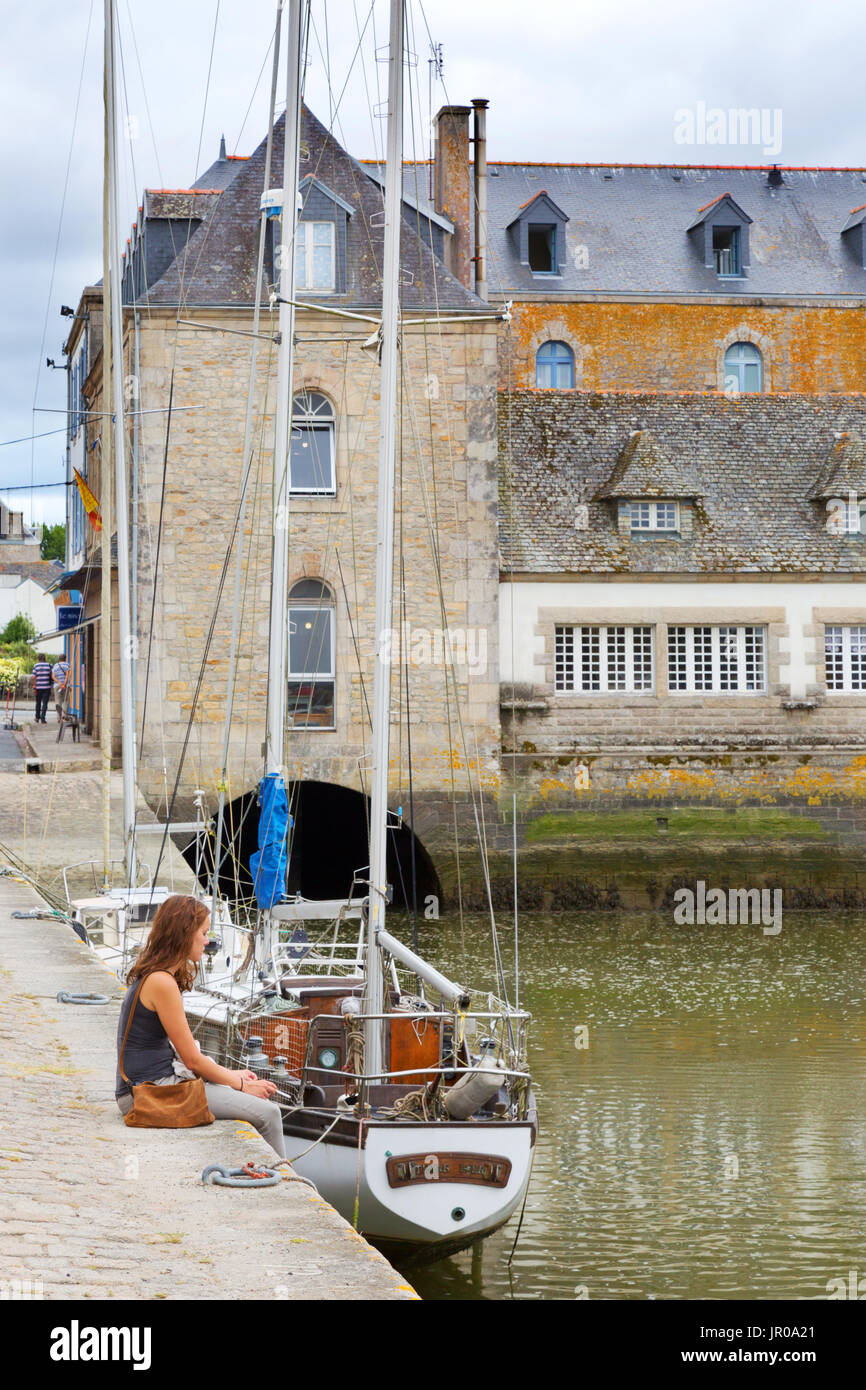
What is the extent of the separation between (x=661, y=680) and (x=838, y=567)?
3596 millimetres

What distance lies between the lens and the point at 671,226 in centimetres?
3841

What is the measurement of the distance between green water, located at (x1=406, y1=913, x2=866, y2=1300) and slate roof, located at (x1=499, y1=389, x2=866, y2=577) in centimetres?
697

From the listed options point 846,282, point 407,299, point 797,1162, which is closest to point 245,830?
point 407,299

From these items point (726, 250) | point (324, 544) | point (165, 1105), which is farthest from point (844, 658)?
point (165, 1105)

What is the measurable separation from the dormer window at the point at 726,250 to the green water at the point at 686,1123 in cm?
2067

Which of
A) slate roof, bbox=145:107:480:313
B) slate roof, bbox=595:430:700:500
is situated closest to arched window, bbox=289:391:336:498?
slate roof, bbox=145:107:480:313

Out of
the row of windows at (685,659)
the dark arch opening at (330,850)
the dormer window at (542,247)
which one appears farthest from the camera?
the dormer window at (542,247)

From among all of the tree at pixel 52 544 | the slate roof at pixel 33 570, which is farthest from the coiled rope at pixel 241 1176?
the tree at pixel 52 544

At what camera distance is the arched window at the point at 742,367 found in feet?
122

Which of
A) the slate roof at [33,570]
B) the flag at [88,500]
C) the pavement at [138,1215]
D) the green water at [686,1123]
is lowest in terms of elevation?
the green water at [686,1123]

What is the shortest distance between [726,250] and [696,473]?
41.8 ft

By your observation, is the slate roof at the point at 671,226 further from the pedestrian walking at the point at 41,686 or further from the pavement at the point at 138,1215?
the pavement at the point at 138,1215
